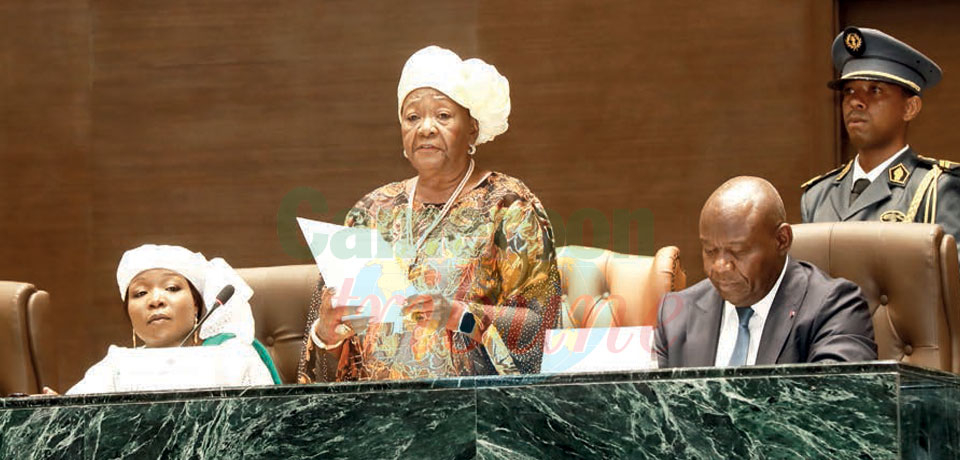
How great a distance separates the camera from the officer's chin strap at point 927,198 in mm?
3475

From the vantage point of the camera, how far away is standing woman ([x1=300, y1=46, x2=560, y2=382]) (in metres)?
2.70

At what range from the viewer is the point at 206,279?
123 inches

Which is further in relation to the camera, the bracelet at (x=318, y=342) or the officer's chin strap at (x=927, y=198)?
the officer's chin strap at (x=927, y=198)

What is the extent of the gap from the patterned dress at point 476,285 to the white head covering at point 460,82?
19 cm

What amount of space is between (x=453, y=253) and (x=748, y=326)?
67 centimetres

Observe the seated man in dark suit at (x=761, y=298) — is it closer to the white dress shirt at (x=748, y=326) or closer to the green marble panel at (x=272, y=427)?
the white dress shirt at (x=748, y=326)

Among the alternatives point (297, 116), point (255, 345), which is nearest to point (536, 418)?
point (255, 345)

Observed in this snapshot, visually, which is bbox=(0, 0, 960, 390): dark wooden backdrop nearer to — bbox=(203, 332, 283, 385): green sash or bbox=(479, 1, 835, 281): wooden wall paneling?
bbox=(479, 1, 835, 281): wooden wall paneling

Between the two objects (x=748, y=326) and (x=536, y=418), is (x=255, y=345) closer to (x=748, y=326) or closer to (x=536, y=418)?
(x=748, y=326)

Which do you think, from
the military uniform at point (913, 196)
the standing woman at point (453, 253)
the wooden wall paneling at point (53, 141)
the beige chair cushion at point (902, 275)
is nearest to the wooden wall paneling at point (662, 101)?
the military uniform at point (913, 196)

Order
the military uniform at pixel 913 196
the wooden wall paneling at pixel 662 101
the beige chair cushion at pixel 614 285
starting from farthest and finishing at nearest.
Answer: the wooden wall paneling at pixel 662 101
the beige chair cushion at pixel 614 285
the military uniform at pixel 913 196

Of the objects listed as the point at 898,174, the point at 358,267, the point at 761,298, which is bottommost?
the point at 761,298

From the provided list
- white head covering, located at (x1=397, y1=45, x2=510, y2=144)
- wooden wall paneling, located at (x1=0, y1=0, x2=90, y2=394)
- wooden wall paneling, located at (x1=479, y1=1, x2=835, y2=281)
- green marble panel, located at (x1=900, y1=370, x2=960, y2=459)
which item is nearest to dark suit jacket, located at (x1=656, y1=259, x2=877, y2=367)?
green marble panel, located at (x1=900, y1=370, x2=960, y2=459)

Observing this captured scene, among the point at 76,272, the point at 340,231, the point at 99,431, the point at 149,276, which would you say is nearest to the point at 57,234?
the point at 76,272
